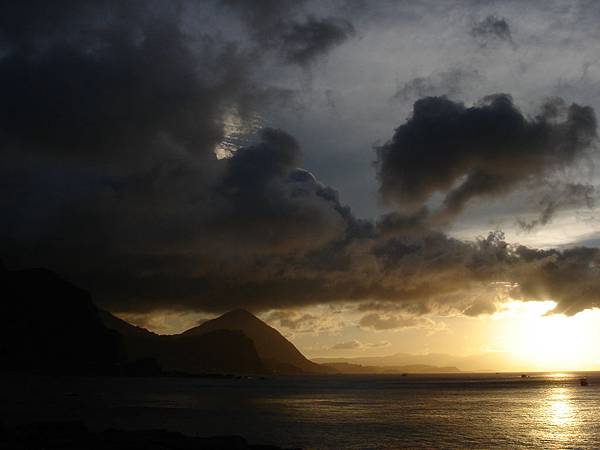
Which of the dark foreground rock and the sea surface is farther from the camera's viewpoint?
the sea surface

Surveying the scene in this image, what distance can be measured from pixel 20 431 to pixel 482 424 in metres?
76.8

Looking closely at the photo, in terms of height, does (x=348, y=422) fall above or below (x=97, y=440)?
below

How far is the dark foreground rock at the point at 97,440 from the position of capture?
6181 cm

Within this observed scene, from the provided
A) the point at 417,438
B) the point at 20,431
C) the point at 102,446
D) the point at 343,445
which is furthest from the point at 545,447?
the point at 20,431

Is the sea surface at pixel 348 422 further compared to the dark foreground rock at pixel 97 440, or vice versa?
the sea surface at pixel 348 422

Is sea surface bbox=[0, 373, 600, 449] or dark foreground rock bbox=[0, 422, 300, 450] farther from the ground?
dark foreground rock bbox=[0, 422, 300, 450]

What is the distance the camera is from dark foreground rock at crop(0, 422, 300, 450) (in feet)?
203

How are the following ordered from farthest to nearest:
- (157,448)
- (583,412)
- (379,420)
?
(583,412)
(379,420)
(157,448)

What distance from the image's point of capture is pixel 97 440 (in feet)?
219

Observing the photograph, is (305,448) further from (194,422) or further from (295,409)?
(295,409)

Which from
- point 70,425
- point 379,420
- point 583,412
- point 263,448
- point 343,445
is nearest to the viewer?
point 263,448

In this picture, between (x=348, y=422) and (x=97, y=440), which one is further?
(x=348, y=422)

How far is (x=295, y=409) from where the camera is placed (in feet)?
472

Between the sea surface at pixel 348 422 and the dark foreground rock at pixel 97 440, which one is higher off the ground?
the dark foreground rock at pixel 97 440
